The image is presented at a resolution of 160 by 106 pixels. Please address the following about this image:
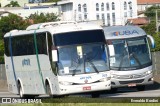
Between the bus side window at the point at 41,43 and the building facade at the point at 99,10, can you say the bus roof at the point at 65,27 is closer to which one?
the bus side window at the point at 41,43

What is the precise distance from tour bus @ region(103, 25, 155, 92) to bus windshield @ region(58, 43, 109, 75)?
484 cm

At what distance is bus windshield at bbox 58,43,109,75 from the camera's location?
3198 centimetres

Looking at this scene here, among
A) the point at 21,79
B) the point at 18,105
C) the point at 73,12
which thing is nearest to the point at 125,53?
the point at 21,79

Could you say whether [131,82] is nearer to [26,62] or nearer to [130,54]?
[130,54]

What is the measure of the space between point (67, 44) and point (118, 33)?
606cm

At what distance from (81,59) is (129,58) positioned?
5930 mm

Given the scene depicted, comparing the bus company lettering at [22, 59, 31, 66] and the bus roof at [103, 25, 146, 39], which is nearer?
the bus company lettering at [22, 59, 31, 66]

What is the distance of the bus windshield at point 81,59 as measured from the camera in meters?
32.0

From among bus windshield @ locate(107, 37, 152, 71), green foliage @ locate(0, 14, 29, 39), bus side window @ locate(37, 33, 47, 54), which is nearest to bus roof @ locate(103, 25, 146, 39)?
bus windshield @ locate(107, 37, 152, 71)

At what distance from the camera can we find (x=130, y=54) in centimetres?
3756

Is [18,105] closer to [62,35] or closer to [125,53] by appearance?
[62,35]

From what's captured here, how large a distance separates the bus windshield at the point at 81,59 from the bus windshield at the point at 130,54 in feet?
16.8

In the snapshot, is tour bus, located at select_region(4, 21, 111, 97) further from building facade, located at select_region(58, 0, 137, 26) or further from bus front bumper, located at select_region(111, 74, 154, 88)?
building facade, located at select_region(58, 0, 137, 26)

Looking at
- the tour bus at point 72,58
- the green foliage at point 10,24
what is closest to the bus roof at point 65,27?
the tour bus at point 72,58
